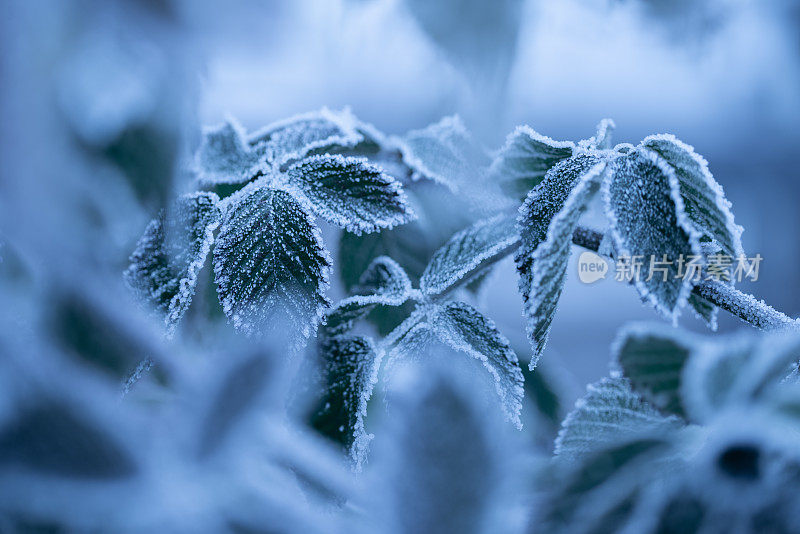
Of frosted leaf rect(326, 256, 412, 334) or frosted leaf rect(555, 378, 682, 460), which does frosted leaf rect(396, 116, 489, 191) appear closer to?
frosted leaf rect(326, 256, 412, 334)

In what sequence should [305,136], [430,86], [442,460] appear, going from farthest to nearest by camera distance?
[430,86], [305,136], [442,460]

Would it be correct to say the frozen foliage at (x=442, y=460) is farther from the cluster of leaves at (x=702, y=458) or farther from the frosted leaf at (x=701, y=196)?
the frosted leaf at (x=701, y=196)

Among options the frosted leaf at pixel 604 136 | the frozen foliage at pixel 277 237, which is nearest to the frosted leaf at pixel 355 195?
the frozen foliage at pixel 277 237

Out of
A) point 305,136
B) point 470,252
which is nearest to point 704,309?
point 470,252

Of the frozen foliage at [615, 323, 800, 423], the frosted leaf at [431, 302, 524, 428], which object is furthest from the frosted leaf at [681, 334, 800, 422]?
the frosted leaf at [431, 302, 524, 428]

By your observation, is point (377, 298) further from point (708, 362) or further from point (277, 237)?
point (708, 362)
